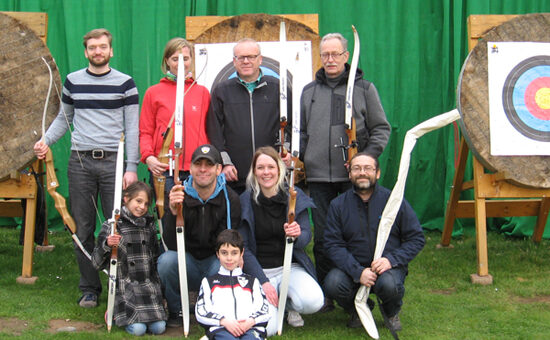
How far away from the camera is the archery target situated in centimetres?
482

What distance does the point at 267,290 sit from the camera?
3.65 m

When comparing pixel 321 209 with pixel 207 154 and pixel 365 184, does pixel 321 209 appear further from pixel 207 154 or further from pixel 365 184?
pixel 207 154

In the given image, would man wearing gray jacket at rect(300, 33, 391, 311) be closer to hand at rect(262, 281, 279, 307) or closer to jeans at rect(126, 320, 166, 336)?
hand at rect(262, 281, 279, 307)

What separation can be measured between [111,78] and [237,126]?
83 centimetres

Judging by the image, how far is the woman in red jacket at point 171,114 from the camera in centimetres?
414

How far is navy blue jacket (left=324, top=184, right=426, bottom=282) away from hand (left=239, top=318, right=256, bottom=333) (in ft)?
2.27

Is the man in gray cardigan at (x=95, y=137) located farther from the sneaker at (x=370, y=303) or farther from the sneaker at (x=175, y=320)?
the sneaker at (x=370, y=303)

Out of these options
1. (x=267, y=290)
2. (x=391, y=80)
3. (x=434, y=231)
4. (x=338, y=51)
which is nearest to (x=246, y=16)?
(x=338, y=51)

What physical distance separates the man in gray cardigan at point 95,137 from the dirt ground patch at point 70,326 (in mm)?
250

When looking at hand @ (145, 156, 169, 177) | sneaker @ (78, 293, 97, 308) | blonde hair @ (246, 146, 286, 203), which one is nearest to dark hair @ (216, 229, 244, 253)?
blonde hair @ (246, 146, 286, 203)

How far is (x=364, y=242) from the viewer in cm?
386

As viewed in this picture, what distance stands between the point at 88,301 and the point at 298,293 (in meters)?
1.33

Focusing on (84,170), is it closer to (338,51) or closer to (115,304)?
(115,304)

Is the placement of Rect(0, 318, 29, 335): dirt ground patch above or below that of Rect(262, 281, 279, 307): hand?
below
